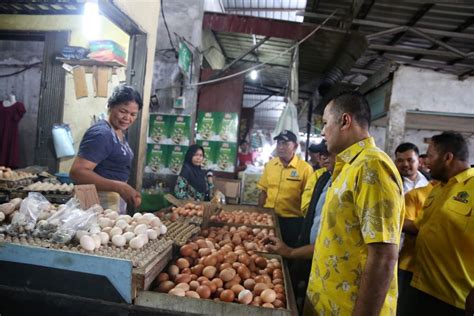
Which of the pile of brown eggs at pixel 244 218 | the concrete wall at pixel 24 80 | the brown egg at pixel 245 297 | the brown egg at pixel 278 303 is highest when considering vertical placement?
the concrete wall at pixel 24 80

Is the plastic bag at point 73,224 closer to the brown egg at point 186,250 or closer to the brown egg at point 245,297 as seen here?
the brown egg at point 186,250

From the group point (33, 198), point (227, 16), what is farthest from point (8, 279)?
point (227, 16)

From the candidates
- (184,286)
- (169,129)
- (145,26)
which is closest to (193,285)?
(184,286)

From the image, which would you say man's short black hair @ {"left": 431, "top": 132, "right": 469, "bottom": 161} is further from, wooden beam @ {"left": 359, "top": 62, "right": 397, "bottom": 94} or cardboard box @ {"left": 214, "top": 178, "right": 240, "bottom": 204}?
cardboard box @ {"left": 214, "top": 178, "right": 240, "bottom": 204}

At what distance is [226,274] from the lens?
2.08 m

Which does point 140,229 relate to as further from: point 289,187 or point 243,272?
point 289,187

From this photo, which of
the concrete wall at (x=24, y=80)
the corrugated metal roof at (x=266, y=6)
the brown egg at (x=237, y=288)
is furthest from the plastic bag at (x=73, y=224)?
the corrugated metal roof at (x=266, y=6)

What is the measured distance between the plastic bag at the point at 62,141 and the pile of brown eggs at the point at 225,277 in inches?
169

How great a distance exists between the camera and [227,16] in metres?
6.70

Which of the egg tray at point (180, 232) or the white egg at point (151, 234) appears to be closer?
the white egg at point (151, 234)

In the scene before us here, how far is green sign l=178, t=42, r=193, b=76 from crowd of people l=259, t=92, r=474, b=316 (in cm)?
221

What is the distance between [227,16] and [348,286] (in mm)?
6315

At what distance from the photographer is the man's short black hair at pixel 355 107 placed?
1.84m

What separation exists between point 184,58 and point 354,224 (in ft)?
15.6
